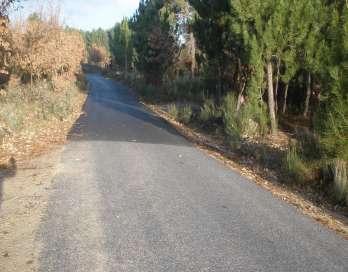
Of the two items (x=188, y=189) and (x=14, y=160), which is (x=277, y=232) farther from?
(x=14, y=160)

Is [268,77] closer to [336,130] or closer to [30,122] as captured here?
[336,130]

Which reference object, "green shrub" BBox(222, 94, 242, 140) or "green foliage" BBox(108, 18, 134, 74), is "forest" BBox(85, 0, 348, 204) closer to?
"green shrub" BBox(222, 94, 242, 140)

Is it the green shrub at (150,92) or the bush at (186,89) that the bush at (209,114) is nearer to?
the bush at (186,89)

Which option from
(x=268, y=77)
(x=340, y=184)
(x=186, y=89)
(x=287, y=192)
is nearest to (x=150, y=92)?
(x=186, y=89)

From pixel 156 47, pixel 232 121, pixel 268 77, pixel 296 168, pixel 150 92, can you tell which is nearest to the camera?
pixel 296 168

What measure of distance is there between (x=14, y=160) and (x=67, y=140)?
3.32 m

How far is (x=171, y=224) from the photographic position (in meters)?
6.72

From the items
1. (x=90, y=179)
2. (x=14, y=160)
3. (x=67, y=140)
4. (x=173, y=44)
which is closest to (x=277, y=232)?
(x=90, y=179)

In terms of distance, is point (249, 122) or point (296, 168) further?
point (249, 122)

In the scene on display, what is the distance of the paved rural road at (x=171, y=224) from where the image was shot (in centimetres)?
548

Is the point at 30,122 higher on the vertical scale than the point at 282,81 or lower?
lower

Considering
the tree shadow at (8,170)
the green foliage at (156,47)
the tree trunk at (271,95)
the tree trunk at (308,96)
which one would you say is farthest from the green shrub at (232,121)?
the green foliage at (156,47)

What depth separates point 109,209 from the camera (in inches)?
288

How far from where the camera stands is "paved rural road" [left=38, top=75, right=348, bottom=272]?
5.48m
